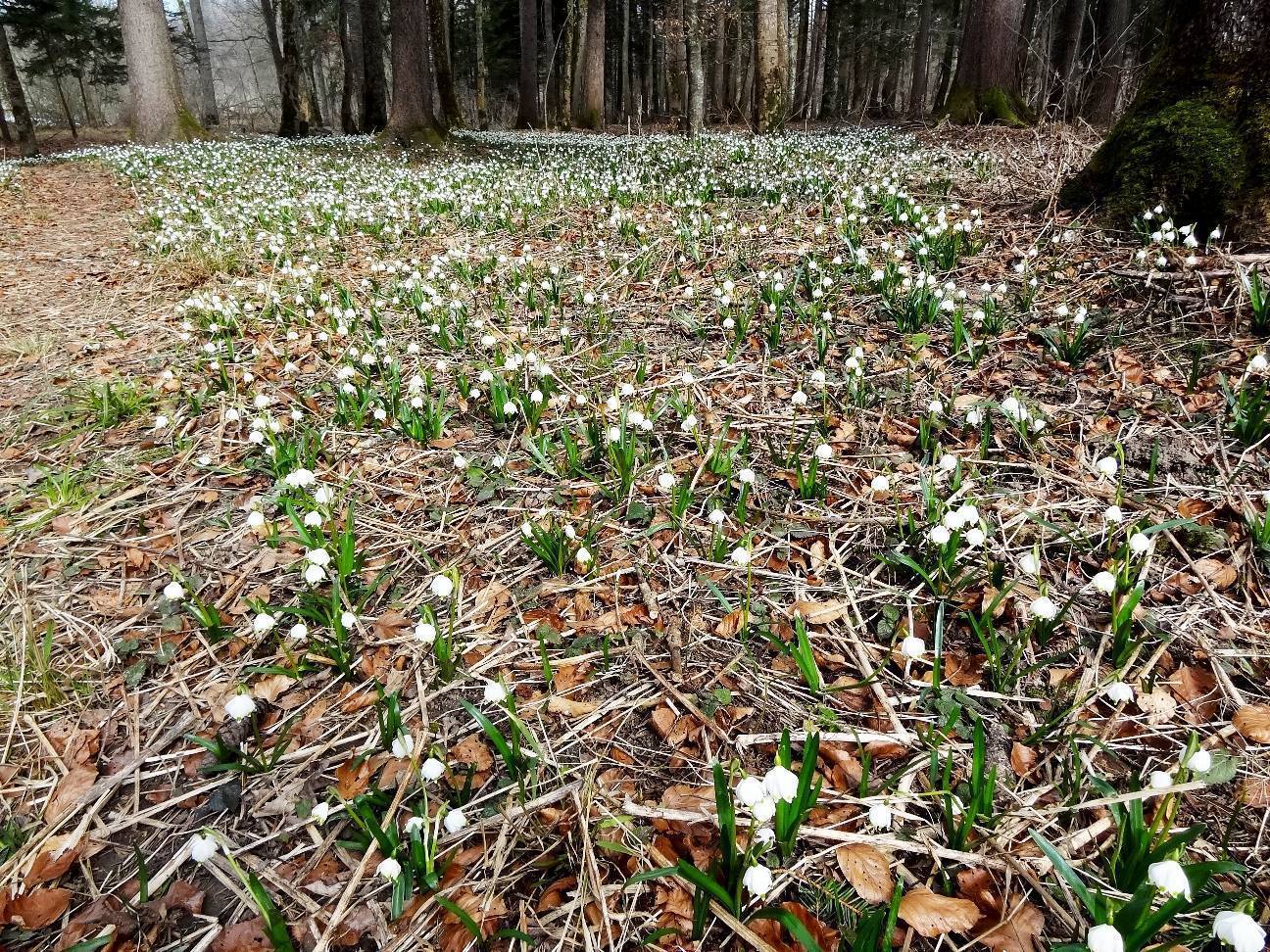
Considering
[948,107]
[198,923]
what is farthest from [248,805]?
[948,107]

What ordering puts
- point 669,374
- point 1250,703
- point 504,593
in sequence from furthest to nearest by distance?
point 669,374, point 504,593, point 1250,703

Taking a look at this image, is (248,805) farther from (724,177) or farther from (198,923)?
(724,177)

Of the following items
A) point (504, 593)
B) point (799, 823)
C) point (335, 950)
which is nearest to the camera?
point (335, 950)

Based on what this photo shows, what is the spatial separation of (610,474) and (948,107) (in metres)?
11.9

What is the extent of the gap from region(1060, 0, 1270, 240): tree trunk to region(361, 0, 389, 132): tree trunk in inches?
630

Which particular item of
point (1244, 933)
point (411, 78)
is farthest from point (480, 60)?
point (1244, 933)

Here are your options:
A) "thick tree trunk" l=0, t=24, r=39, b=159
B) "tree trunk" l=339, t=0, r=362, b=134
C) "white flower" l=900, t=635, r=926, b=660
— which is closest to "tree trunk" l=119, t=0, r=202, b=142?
"tree trunk" l=339, t=0, r=362, b=134

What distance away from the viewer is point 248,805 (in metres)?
1.85

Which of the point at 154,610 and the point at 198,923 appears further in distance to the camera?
the point at 154,610

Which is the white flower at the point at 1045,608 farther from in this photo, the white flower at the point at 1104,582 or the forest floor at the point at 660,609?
the white flower at the point at 1104,582

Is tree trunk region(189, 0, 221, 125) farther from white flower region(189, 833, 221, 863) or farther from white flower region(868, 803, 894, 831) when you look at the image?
white flower region(868, 803, 894, 831)

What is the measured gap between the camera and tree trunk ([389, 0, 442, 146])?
12.5 metres

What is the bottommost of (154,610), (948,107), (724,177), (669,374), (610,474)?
(154,610)

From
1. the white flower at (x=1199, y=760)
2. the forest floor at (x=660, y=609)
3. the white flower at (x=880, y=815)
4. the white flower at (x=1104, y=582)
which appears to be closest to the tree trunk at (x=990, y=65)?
the forest floor at (x=660, y=609)
